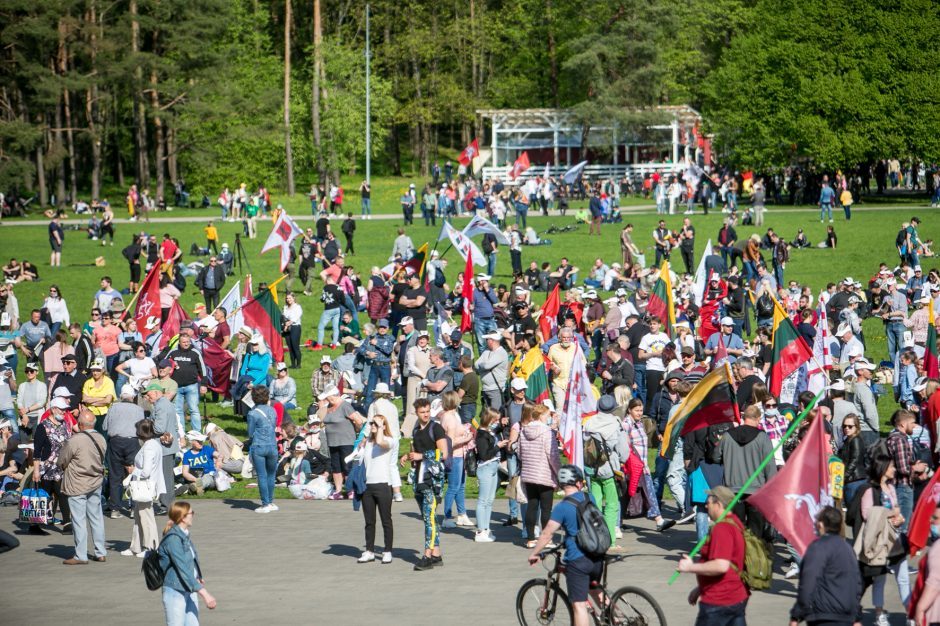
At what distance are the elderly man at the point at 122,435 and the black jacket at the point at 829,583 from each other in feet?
28.8

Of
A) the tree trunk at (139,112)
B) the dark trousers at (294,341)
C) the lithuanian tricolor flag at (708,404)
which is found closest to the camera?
the lithuanian tricolor flag at (708,404)

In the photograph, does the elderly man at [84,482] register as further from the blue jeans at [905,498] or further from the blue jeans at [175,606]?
the blue jeans at [905,498]

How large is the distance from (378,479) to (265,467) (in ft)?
9.95

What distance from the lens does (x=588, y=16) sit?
71688 mm

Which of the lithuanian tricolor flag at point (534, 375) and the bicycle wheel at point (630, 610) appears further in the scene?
the lithuanian tricolor flag at point (534, 375)

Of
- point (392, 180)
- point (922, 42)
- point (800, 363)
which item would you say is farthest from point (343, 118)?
point (800, 363)

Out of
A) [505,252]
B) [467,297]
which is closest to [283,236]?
[505,252]

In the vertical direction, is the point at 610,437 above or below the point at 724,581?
above

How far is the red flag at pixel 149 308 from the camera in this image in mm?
24562

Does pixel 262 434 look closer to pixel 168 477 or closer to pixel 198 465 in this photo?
pixel 168 477

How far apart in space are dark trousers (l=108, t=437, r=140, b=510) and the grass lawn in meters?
7.73

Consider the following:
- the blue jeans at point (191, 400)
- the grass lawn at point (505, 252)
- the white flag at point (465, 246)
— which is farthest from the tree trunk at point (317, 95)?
the blue jeans at point (191, 400)

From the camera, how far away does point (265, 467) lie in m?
16.2

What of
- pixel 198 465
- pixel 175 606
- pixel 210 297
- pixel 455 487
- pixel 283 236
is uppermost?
pixel 283 236
